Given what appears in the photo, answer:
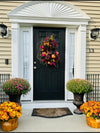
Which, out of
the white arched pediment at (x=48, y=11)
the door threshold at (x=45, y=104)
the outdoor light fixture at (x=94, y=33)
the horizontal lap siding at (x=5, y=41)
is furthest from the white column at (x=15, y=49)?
the outdoor light fixture at (x=94, y=33)

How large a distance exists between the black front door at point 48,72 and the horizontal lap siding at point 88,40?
697 millimetres

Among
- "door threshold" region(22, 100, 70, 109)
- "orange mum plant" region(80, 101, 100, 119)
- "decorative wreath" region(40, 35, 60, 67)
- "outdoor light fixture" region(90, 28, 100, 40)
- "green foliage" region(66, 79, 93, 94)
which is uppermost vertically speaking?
"outdoor light fixture" region(90, 28, 100, 40)

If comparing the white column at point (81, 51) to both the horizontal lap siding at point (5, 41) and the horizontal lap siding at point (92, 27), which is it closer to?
the horizontal lap siding at point (92, 27)

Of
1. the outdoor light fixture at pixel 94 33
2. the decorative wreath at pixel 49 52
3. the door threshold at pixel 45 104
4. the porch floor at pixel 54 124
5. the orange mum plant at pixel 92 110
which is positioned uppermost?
the outdoor light fixture at pixel 94 33

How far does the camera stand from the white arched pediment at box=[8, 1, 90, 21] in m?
2.77

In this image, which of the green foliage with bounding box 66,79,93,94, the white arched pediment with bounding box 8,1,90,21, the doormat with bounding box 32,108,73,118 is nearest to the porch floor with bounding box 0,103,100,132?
the doormat with bounding box 32,108,73,118

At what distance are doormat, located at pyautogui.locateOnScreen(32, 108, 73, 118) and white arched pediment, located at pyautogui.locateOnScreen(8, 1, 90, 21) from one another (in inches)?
91.7

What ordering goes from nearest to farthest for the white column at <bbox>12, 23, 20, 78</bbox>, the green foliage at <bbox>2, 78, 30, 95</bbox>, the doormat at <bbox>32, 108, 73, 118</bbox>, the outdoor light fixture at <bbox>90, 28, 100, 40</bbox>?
the green foliage at <bbox>2, 78, 30, 95</bbox>, the doormat at <bbox>32, 108, 73, 118</bbox>, the white column at <bbox>12, 23, 20, 78</bbox>, the outdoor light fixture at <bbox>90, 28, 100, 40</bbox>

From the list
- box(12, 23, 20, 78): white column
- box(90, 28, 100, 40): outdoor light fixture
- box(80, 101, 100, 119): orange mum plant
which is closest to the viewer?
box(80, 101, 100, 119): orange mum plant

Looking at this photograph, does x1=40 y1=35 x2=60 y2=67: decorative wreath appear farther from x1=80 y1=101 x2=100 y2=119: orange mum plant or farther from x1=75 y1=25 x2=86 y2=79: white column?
x1=80 y1=101 x2=100 y2=119: orange mum plant

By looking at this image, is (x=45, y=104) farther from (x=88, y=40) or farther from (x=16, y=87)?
(x=88, y=40)

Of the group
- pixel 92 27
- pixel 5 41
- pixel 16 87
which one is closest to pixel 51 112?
pixel 16 87

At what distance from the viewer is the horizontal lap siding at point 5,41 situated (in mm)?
2814

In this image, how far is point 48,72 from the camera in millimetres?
3062
